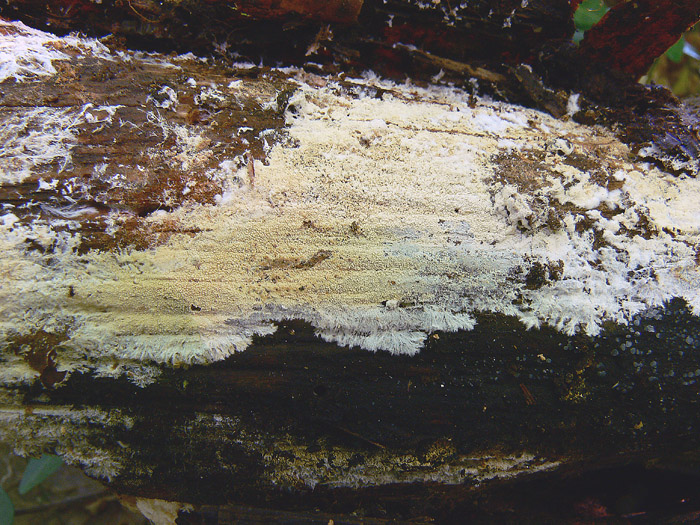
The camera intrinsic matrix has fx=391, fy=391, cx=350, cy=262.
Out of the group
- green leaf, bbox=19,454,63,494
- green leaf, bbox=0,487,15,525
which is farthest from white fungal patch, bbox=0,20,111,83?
green leaf, bbox=0,487,15,525

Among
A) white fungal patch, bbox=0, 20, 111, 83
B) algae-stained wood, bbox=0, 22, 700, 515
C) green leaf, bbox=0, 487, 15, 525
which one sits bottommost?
green leaf, bbox=0, 487, 15, 525

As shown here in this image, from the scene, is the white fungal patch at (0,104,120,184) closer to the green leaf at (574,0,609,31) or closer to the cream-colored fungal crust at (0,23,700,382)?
the cream-colored fungal crust at (0,23,700,382)

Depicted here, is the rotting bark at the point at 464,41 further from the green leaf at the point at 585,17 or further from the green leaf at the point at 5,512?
the green leaf at the point at 5,512

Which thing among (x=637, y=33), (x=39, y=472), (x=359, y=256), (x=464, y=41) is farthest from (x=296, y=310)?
(x=637, y=33)

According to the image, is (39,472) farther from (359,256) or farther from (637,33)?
(637,33)

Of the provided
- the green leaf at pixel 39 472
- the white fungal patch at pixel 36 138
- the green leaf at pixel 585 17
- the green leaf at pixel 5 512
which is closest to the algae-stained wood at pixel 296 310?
the white fungal patch at pixel 36 138

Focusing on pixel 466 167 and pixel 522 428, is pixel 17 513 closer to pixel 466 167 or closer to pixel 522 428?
pixel 522 428
